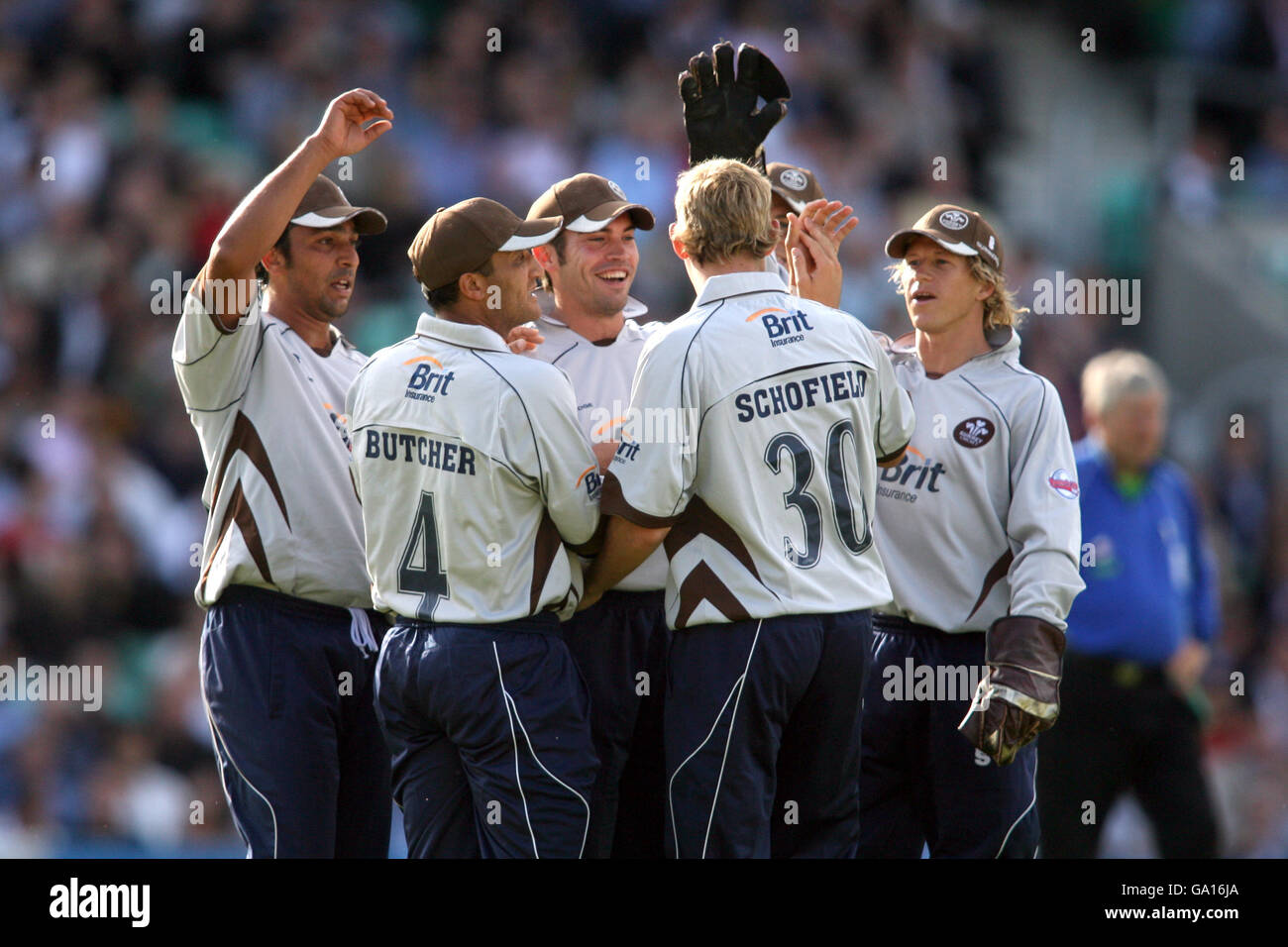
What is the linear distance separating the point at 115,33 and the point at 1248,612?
8.23 meters

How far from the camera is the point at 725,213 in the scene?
4094mm

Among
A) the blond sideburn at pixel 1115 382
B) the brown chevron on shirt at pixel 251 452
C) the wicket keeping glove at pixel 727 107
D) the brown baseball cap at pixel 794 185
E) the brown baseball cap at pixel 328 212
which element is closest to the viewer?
the brown chevron on shirt at pixel 251 452

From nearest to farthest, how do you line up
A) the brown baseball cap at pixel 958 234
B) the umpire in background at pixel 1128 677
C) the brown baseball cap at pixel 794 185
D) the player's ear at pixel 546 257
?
the brown baseball cap at pixel 958 234 < the player's ear at pixel 546 257 < the brown baseball cap at pixel 794 185 < the umpire in background at pixel 1128 677

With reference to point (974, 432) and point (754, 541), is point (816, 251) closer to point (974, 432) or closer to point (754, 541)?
point (974, 432)

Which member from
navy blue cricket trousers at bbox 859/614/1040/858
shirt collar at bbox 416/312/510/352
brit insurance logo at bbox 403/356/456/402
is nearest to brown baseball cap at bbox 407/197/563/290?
shirt collar at bbox 416/312/510/352

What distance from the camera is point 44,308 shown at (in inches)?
367

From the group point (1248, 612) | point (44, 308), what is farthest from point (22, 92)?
point (1248, 612)

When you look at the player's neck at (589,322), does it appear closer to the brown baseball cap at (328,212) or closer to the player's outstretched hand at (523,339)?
the player's outstretched hand at (523,339)

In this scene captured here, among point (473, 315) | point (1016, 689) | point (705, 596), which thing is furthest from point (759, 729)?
point (473, 315)

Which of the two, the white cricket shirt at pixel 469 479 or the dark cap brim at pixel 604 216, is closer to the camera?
the white cricket shirt at pixel 469 479

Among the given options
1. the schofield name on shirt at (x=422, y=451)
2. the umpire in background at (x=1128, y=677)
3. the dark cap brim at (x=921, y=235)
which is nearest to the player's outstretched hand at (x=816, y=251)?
the dark cap brim at (x=921, y=235)

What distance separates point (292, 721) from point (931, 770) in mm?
1827

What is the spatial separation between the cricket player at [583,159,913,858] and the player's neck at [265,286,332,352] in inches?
43.4

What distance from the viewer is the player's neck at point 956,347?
4.68 meters
